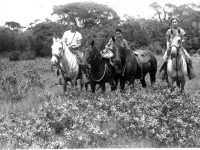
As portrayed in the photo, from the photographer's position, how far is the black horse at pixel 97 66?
24.5ft

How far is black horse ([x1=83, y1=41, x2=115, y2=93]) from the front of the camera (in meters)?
7.48

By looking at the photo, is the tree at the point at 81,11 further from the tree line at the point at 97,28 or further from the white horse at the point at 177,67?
the white horse at the point at 177,67

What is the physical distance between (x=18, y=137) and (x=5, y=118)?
91.7 inches

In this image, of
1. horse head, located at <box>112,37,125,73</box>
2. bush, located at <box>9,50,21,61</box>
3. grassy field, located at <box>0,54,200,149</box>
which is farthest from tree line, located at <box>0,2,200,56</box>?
grassy field, located at <box>0,54,200,149</box>

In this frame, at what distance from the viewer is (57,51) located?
768 cm

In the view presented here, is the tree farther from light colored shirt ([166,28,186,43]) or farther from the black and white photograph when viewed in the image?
light colored shirt ([166,28,186,43])

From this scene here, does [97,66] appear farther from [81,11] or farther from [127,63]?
[81,11]

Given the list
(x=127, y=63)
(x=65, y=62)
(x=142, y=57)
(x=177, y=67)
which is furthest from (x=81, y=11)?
(x=177, y=67)

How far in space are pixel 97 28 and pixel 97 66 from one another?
11814 mm

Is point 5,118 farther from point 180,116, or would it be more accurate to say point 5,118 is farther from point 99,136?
point 180,116

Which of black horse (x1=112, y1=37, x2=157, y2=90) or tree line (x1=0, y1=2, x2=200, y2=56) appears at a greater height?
tree line (x1=0, y1=2, x2=200, y2=56)

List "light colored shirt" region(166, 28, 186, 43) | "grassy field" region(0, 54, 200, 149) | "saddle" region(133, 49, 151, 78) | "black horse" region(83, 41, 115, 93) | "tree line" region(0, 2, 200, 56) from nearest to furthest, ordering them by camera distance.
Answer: "grassy field" region(0, 54, 200, 149) < "light colored shirt" region(166, 28, 186, 43) < "black horse" region(83, 41, 115, 93) < "saddle" region(133, 49, 151, 78) < "tree line" region(0, 2, 200, 56)

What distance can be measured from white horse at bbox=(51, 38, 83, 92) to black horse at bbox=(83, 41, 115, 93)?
76 cm

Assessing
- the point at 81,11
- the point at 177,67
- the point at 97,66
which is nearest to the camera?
the point at 177,67
